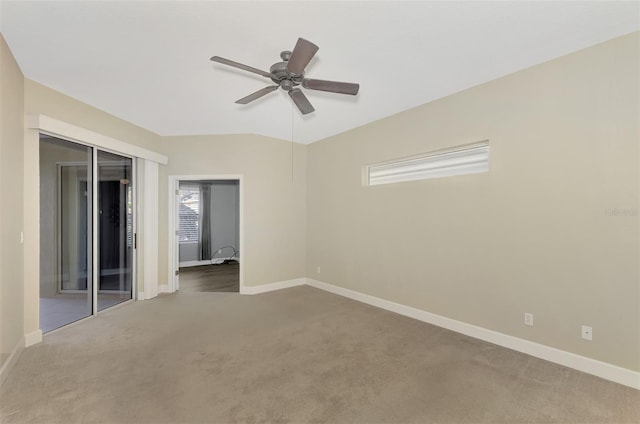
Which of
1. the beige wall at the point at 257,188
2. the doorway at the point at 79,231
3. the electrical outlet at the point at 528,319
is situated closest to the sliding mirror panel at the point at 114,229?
the doorway at the point at 79,231

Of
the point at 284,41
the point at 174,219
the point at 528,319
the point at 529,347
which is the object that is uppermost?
the point at 284,41

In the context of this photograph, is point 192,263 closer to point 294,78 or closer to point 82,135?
point 82,135

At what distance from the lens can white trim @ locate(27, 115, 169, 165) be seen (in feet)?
9.95

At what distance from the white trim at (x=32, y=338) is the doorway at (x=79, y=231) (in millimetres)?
322

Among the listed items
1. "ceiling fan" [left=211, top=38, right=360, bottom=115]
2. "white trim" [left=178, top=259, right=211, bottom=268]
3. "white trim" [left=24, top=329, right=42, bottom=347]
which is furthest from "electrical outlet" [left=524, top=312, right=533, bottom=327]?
"white trim" [left=178, top=259, right=211, bottom=268]

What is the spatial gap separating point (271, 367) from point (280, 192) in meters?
3.34

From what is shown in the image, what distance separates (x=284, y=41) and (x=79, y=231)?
141 inches

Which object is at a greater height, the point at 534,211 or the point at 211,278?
the point at 534,211

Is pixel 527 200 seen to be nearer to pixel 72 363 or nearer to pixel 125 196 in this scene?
pixel 72 363

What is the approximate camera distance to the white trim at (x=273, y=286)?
506 centimetres

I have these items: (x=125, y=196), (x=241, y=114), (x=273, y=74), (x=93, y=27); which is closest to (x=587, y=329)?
(x=273, y=74)

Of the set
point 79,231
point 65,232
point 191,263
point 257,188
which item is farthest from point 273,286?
point 191,263

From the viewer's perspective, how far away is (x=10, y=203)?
263cm

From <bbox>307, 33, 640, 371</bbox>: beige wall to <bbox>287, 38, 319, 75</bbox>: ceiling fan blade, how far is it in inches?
83.7
